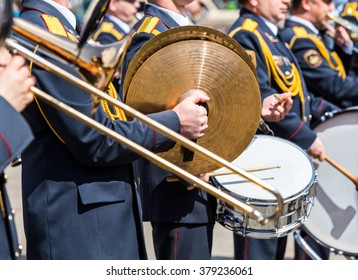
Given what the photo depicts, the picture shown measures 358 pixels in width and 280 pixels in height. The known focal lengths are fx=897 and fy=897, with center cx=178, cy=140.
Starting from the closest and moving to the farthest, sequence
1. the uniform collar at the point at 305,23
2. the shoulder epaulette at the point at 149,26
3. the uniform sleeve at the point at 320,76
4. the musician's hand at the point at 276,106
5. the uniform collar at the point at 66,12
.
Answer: the uniform collar at the point at 66,12, the shoulder epaulette at the point at 149,26, the musician's hand at the point at 276,106, the uniform sleeve at the point at 320,76, the uniform collar at the point at 305,23

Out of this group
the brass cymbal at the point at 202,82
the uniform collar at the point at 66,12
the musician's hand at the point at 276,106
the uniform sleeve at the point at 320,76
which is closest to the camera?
the uniform collar at the point at 66,12

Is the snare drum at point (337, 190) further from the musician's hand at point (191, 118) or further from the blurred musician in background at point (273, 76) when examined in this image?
the musician's hand at point (191, 118)

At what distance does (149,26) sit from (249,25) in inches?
40.1

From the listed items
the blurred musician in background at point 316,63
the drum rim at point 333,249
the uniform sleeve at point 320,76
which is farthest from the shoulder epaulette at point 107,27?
the drum rim at point 333,249

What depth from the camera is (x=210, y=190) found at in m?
2.60

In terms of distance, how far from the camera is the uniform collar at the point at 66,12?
2.91 m

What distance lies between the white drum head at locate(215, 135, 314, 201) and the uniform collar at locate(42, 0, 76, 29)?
0.92m

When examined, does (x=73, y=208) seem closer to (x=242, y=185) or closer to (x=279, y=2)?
(x=242, y=185)

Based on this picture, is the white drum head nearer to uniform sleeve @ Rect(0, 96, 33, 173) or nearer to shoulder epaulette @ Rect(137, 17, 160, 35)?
shoulder epaulette @ Rect(137, 17, 160, 35)

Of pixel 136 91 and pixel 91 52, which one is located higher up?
pixel 91 52

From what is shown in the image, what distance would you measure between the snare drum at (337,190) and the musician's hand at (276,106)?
649mm

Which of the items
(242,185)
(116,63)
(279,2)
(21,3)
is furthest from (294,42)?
(116,63)

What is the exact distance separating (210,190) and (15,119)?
2.08 ft
